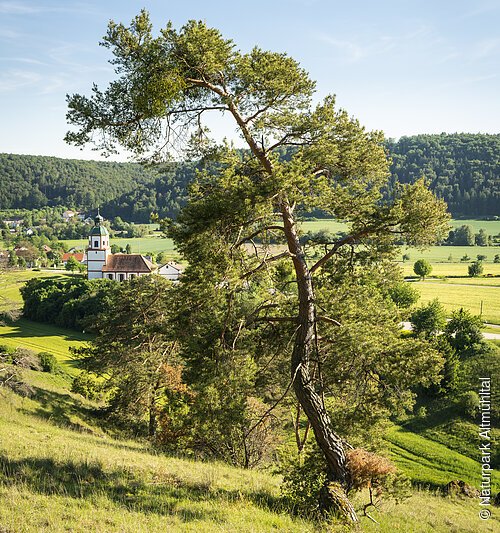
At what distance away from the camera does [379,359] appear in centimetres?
829

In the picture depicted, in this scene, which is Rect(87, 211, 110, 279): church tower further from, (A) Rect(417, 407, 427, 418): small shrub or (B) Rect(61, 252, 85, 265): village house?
(A) Rect(417, 407, 427, 418): small shrub

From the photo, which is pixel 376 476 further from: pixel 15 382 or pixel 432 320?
pixel 432 320

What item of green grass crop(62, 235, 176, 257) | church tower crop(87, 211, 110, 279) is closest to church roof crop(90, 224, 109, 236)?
church tower crop(87, 211, 110, 279)

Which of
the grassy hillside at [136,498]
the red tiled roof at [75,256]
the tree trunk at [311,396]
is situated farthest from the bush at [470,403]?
the red tiled roof at [75,256]

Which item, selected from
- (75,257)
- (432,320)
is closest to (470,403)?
(432,320)

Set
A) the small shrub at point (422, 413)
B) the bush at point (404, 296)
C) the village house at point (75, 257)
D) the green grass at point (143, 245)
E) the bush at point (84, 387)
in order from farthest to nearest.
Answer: the green grass at point (143, 245)
the village house at point (75, 257)
the bush at point (404, 296)
the small shrub at point (422, 413)
the bush at point (84, 387)

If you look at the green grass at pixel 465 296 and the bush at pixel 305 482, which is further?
the green grass at pixel 465 296

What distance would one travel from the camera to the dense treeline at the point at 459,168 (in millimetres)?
98562

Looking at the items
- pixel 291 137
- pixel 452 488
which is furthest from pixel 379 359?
pixel 452 488

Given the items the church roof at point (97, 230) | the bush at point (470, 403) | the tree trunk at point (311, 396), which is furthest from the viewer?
the church roof at point (97, 230)

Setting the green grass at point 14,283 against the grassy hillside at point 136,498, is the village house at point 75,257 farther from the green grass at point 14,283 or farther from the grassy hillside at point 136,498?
the grassy hillside at point 136,498

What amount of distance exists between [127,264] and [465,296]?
174 ft

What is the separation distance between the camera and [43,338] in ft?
159

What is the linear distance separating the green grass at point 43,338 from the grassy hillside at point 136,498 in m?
31.3
